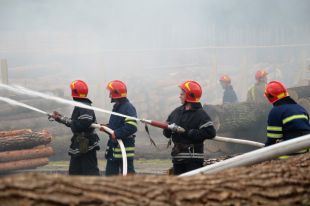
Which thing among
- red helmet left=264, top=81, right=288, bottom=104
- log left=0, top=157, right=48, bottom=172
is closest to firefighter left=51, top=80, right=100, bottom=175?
red helmet left=264, top=81, right=288, bottom=104

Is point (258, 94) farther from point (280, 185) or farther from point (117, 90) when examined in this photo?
point (280, 185)

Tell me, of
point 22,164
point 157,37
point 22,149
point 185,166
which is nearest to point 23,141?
point 22,149

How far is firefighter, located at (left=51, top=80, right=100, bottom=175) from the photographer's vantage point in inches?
301

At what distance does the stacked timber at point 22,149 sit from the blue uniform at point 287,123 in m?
5.97

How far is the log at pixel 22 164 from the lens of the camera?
10.8 meters

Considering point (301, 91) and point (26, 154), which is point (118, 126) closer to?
point (26, 154)

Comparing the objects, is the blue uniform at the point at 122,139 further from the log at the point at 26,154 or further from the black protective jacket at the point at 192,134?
the log at the point at 26,154

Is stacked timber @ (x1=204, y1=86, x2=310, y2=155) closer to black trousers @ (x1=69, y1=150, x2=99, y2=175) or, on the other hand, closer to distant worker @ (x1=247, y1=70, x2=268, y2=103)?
distant worker @ (x1=247, y1=70, x2=268, y2=103)

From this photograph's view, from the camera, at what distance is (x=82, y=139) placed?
25.2 ft

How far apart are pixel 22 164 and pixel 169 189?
781 centimetres

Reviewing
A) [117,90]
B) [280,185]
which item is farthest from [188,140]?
[280,185]

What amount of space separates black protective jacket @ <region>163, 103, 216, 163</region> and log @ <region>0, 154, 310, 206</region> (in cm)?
216

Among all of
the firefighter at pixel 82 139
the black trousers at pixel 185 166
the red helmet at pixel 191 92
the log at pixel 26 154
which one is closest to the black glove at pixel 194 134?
the black trousers at pixel 185 166

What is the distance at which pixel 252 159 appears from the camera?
4898mm
